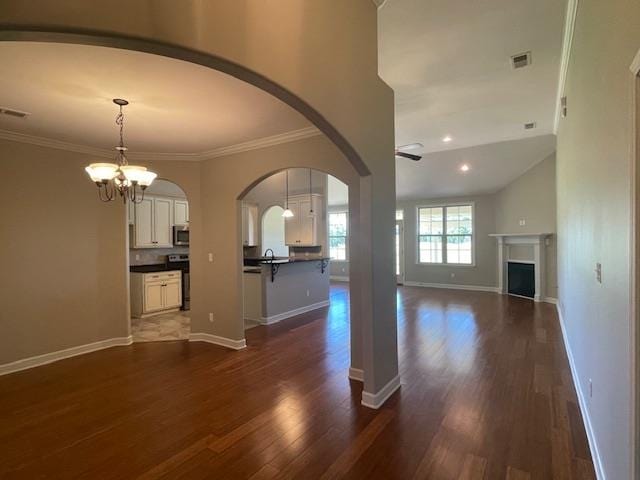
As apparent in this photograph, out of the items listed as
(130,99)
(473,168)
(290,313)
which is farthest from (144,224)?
(473,168)

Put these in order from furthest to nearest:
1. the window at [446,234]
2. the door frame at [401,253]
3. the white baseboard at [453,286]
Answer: the door frame at [401,253], the window at [446,234], the white baseboard at [453,286]

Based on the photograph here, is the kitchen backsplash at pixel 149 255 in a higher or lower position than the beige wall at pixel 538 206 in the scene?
lower

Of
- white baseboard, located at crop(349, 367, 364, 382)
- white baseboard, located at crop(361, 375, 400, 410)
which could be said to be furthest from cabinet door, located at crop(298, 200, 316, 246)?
white baseboard, located at crop(361, 375, 400, 410)

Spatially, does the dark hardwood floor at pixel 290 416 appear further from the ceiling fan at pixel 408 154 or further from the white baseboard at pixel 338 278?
the white baseboard at pixel 338 278

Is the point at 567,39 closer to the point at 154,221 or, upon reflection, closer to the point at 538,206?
the point at 538,206

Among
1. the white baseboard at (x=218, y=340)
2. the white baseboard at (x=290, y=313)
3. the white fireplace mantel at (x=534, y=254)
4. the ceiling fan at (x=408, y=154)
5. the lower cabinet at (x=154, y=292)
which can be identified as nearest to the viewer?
the white baseboard at (x=218, y=340)

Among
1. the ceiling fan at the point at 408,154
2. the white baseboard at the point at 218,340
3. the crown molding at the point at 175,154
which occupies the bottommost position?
the white baseboard at the point at 218,340

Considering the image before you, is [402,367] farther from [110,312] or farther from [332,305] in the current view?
[110,312]

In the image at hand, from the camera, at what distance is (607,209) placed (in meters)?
1.68

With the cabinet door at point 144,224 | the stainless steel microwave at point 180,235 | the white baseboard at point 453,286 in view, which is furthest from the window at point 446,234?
the cabinet door at point 144,224

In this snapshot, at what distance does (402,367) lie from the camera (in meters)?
3.75

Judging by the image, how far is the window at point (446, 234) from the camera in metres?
9.30

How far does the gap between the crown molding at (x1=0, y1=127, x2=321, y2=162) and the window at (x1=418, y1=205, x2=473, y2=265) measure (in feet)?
22.9

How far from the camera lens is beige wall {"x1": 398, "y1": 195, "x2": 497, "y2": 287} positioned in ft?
29.1
